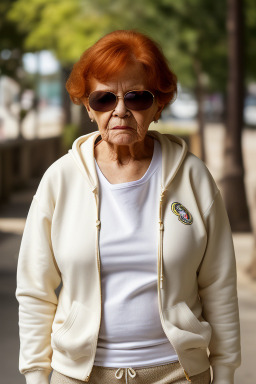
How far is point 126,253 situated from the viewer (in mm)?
2332

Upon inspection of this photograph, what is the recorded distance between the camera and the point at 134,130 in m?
2.43

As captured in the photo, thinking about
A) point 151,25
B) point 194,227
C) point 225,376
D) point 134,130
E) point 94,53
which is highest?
point 151,25

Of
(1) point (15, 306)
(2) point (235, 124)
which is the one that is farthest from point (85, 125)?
(1) point (15, 306)

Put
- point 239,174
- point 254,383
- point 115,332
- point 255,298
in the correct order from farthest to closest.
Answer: point 239,174
point 255,298
point 254,383
point 115,332

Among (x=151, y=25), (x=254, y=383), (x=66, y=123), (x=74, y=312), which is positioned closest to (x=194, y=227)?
(x=74, y=312)

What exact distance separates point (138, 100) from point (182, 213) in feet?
1.18

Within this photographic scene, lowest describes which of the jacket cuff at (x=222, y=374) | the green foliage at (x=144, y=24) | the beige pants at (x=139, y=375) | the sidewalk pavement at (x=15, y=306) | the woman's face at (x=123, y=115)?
the sidewalk pavement at (x=15, y=306)

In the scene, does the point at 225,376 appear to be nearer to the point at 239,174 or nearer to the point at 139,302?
the point at 139,302

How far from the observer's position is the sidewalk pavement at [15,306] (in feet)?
18.1

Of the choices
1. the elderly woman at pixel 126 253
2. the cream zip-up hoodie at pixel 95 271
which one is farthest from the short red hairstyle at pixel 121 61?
the cream zip-up hoodie at pixel 95 271

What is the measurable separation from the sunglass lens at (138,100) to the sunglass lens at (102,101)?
0.14ft

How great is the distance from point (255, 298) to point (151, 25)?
11.8 meters

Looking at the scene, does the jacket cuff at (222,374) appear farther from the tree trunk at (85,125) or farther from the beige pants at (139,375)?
the tree trunk at (85,125)

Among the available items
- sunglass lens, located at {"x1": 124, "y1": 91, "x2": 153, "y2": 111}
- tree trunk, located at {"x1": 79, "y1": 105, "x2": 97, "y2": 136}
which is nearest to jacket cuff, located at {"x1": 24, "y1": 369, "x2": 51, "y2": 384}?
sunglass lens, located at {"x1": 124, "y1": 91, "x2": 153, "y2": 111}
